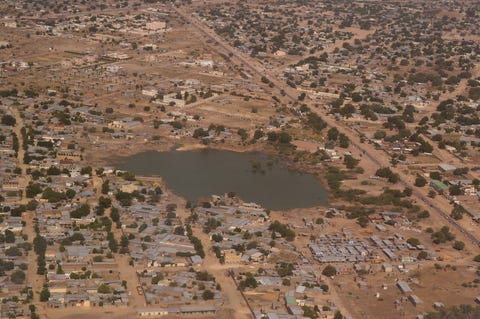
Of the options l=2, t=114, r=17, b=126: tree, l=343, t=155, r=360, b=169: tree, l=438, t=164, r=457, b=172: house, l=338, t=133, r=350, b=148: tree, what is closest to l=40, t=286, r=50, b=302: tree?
l=2, t=114, r=17, b=126: tree

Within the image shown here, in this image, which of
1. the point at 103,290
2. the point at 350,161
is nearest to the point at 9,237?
the point at 103,290

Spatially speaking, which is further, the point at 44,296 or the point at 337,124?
the point at 337,124

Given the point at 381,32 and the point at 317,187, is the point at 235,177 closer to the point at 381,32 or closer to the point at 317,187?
the point at 317,187

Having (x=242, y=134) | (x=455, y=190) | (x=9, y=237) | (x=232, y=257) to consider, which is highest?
(x=9, y=237)

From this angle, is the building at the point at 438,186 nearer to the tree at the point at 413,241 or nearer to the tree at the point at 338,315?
the tree at the point at 413,241

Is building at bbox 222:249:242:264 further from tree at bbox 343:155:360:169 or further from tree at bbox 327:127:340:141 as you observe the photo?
tree at bbox 327:127:340:141

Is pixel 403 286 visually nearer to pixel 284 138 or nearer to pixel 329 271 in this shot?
pixel 329 271
